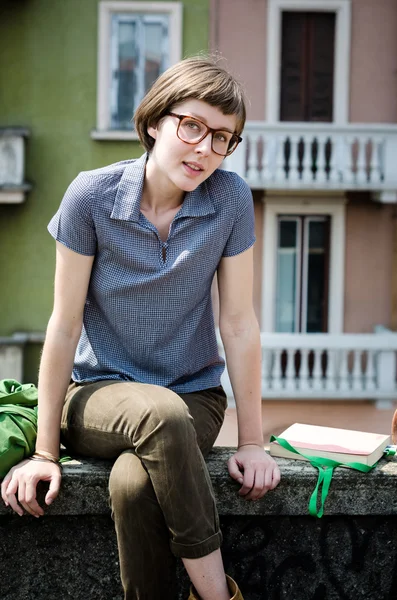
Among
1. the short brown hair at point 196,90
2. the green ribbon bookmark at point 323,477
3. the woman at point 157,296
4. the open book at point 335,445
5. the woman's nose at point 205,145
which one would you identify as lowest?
the green ribbon bookmark at point 323,477

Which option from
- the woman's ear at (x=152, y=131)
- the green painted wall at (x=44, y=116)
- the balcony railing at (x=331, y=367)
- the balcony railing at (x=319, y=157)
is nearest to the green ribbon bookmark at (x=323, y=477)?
the woman's ear at (x=152, y=131)

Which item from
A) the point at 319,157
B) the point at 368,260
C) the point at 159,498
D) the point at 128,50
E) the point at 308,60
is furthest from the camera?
the point at 368,260

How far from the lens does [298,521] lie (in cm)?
254

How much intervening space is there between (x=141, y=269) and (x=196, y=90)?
0.46m

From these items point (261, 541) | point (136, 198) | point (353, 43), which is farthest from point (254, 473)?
point (353, 43)

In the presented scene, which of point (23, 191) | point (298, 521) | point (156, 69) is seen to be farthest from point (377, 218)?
point (298, 521)

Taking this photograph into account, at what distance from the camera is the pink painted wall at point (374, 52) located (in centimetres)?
1206

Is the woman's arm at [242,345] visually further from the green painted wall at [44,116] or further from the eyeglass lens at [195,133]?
the green painted wall at [44,116]

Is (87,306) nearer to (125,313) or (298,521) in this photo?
(125,313)

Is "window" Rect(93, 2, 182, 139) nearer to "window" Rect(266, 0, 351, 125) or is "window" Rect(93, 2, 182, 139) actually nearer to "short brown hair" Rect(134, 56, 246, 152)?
"window" Rect(266, 0, 351, 125)

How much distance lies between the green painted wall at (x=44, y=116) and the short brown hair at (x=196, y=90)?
381 inches

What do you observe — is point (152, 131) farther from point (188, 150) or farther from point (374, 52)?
point (374, 52)

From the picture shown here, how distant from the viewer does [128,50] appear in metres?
12.0

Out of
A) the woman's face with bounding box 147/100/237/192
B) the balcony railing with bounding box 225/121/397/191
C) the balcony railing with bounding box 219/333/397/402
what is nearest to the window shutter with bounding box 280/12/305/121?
the balcony railing with bounding box 225/121/397/191
